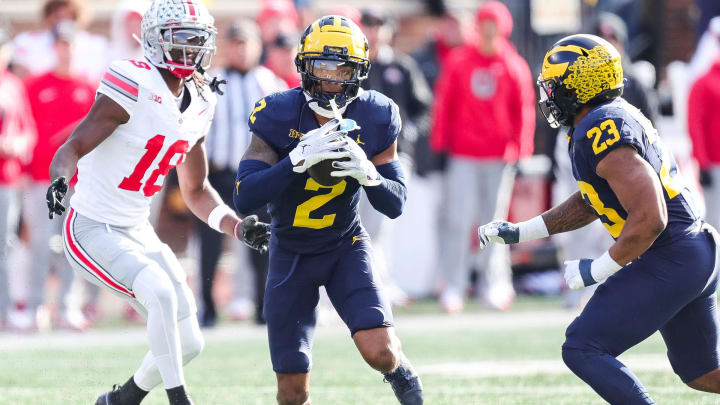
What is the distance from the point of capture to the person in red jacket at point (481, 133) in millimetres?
9945

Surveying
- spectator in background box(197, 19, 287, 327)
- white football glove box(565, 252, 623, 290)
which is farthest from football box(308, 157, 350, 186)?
spectator in background box(197, 19, 287, 327)

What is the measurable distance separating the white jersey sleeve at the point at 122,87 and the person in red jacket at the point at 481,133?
4.97 metres

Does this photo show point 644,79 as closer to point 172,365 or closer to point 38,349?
point 38,349

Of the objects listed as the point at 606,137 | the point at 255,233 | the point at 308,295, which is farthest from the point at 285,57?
the point at 606,137

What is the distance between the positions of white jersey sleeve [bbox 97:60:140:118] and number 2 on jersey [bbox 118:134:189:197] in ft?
0.59

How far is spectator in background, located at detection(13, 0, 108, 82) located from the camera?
32.2ft

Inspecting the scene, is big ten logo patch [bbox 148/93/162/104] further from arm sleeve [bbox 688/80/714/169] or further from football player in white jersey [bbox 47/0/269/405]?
arm sleeve [bbox 688/80/714/169]

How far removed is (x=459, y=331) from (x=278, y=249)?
12.5 feet

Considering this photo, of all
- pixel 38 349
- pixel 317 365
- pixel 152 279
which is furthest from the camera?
pixel 38 349

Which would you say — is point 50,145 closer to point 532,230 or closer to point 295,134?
point 295,134

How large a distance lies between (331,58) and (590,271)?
1.37 meters

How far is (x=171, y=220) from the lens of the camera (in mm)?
12039

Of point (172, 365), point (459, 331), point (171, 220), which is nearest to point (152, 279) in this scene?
point (172, 365)

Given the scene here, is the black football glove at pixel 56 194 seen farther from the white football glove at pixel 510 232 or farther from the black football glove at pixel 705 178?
the black football glove at pixel 705 178
